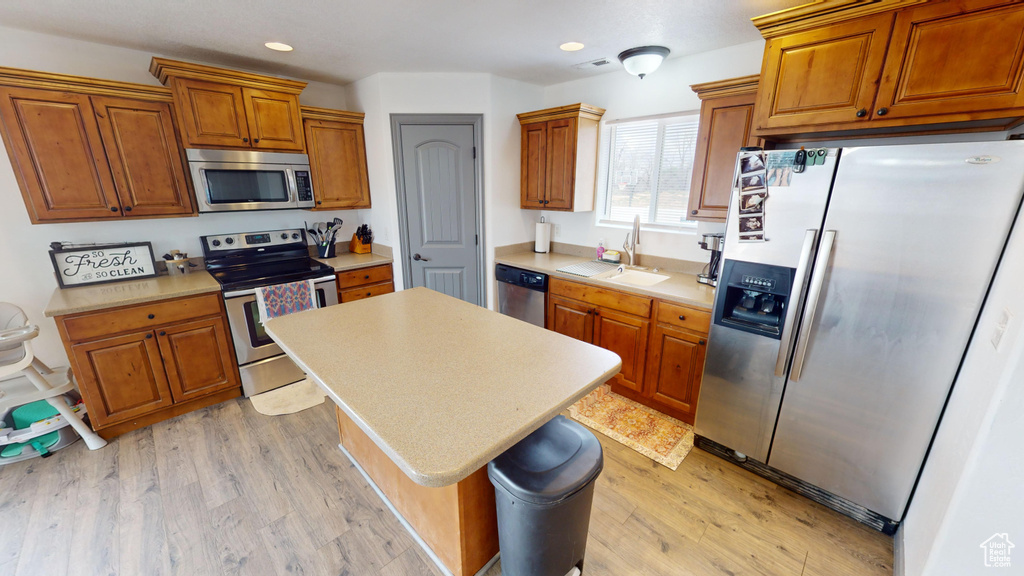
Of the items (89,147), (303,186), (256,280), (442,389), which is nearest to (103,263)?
(89,147)

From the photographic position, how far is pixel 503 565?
53.1 inches

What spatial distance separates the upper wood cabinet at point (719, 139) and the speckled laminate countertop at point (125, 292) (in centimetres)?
330

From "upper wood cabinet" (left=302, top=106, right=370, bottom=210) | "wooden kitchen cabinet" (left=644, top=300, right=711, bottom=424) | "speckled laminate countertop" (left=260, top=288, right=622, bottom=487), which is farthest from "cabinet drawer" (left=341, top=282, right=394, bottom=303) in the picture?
"wooden kitchen cabinet" (left=644, top=300, right=711, bottom=424)

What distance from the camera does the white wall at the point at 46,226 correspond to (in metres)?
2.20

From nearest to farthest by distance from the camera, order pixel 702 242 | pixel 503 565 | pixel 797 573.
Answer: pixel 503 565 < pixel 797 573 < pixel 702 242

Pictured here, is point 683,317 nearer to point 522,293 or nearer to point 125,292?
point 522,293

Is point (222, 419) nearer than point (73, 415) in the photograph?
No

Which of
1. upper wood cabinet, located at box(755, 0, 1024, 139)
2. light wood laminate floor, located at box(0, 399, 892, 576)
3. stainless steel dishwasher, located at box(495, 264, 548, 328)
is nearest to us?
upper wood cabinet, located at box(755, 0, 1024, 139)

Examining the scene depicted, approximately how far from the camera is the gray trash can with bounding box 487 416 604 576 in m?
1.14

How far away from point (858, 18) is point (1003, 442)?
1.66 meters

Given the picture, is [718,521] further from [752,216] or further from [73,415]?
[73,415]

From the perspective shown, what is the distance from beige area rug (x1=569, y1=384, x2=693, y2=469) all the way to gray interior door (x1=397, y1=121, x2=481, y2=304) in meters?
1.47

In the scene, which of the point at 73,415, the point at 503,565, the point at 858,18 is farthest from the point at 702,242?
the point at 73,415

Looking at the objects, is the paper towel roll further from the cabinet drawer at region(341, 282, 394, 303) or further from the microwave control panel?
the microwave control panel
